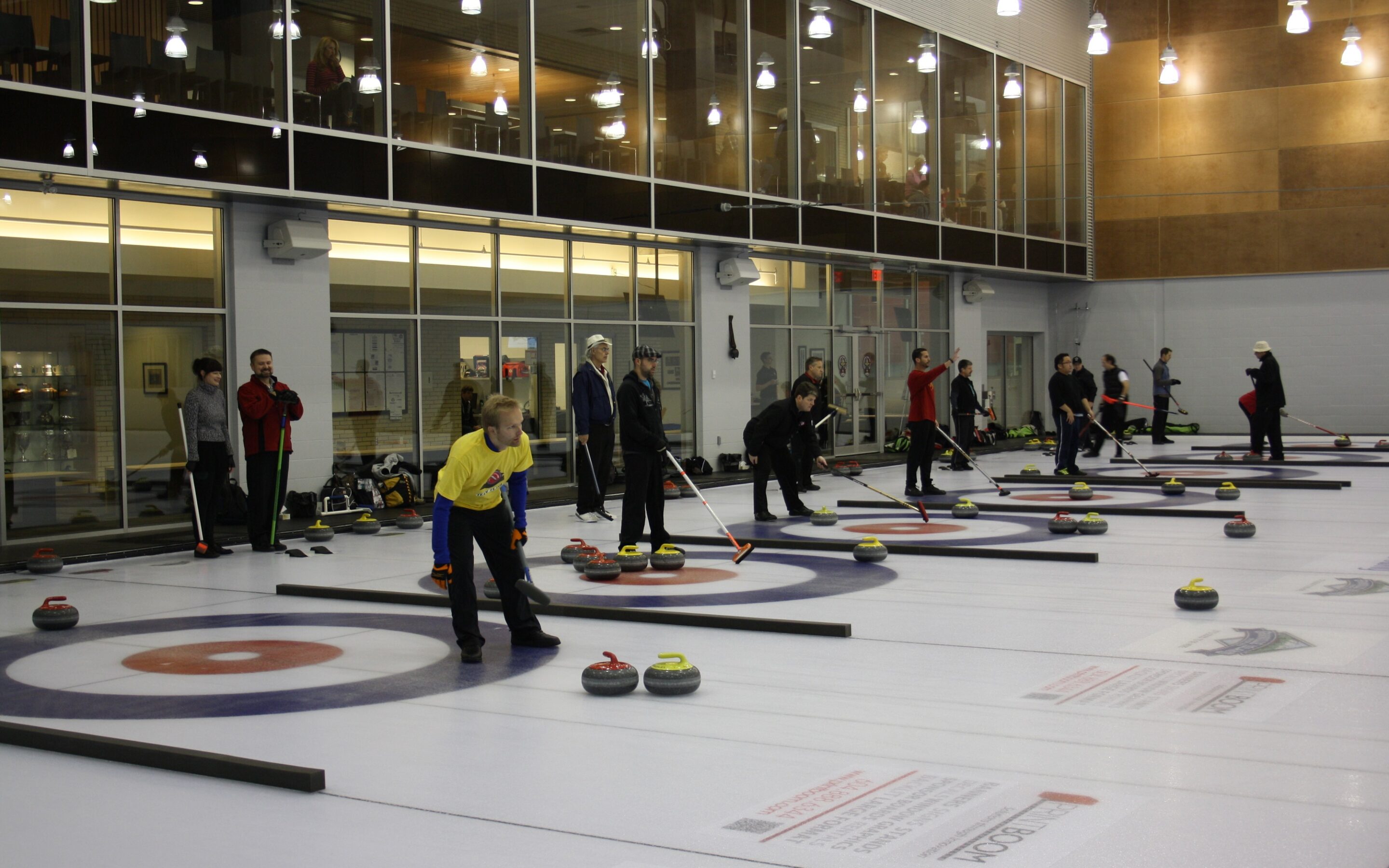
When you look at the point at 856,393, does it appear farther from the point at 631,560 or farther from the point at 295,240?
the point at 631,560

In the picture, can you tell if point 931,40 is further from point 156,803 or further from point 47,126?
point 156,803

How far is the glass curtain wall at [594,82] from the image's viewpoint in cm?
1842

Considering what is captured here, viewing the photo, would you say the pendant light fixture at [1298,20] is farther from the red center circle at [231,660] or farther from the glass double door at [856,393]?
the red center circle at [231,660]

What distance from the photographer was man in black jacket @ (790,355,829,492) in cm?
1498

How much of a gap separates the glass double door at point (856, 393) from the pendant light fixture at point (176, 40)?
14422 millimetres

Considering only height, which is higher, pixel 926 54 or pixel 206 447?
pixel 926 54

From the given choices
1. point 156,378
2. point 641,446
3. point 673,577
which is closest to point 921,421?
point 641,446

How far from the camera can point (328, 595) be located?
9805 mm

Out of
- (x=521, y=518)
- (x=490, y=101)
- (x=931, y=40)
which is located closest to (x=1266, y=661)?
(x=521, y=518)

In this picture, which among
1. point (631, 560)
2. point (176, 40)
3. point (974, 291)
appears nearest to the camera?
point (631, 560)

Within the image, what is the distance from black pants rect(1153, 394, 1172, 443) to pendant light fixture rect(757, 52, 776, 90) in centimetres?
1165

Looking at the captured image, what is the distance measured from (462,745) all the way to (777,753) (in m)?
1.38

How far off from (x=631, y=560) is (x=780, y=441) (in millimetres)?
4088

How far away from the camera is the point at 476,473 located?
7266 mm
